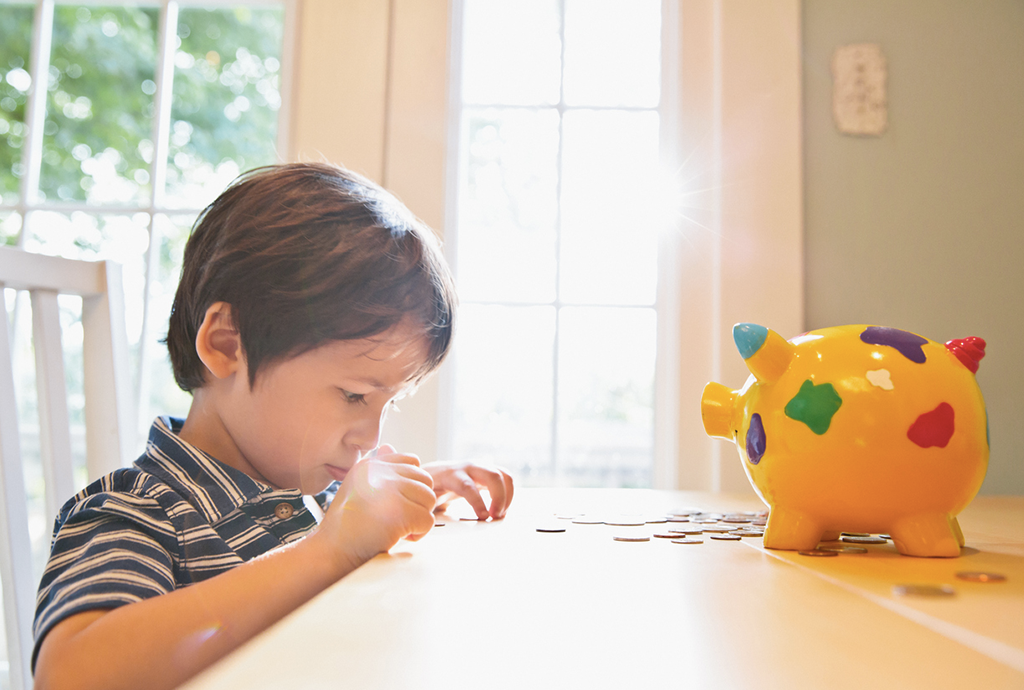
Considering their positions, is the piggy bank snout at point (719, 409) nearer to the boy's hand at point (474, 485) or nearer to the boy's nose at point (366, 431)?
the boy's hand at point (474, 485)

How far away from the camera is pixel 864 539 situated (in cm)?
57

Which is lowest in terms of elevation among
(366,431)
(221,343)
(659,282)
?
(366,431)

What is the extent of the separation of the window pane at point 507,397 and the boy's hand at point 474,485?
0.53 m

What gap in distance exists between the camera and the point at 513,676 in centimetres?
23

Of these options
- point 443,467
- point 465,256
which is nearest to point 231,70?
point 465,256

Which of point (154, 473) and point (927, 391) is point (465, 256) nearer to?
point (154, 473)

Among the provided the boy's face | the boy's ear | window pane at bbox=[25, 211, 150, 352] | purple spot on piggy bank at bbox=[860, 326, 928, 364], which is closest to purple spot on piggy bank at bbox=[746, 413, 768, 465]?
purple spot on piggy bank at bbox=[860, 326, 928, 364]

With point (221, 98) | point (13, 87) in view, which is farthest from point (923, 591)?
point (13, 87)

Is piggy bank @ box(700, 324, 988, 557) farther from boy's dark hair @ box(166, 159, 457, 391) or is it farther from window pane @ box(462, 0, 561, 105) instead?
window pane @ box(462, 0, 561, 105)

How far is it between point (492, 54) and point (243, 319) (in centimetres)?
97

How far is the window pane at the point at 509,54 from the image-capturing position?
1456 mm

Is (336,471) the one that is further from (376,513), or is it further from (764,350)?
(764,350)

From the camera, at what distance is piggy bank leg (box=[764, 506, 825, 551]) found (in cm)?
51

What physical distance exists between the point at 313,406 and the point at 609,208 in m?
0.91
